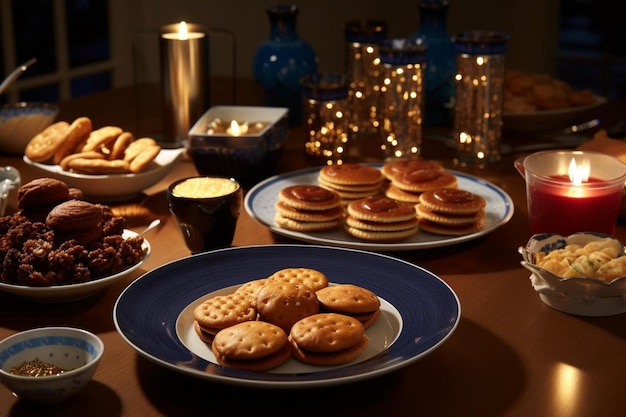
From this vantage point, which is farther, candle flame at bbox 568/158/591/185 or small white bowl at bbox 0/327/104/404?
candle flame at bbox 568/158/591/185

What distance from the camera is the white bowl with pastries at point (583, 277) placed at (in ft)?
3.94

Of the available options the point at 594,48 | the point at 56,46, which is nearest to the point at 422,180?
the point at 56,46

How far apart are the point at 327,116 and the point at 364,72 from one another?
0.27 m

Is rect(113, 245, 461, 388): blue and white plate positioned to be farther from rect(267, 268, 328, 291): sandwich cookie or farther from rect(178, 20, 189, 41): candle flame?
rect(178, 20, 189, 41): candle flame

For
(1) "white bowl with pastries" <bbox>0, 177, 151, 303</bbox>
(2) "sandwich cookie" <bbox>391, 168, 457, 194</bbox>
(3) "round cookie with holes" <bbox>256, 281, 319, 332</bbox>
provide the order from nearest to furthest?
(3) "round cookie with holes" <bbox>256, 281, 319, 332</bbox> → (1) "white bowl with pastries" <bbox>0, 177, 151, 303</bbox> → (2) "sandwich cookie" <bbox>391, 168, 457, 194</bbox>

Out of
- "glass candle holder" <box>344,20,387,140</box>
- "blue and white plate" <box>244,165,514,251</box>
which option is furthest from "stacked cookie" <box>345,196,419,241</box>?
"glass candle holder" <box>344,20,387,140</box>

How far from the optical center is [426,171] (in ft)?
5.25

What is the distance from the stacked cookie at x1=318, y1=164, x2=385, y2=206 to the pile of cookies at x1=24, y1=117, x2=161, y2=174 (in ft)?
1.05

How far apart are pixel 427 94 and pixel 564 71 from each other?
261cm

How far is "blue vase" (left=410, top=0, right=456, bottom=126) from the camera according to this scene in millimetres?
2111

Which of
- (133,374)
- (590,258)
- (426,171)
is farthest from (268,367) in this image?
(426,171)

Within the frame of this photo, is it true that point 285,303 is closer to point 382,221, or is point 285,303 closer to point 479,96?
point 382,221

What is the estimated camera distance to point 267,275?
50.5 inches

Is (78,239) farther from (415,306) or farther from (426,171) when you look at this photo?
(426,171)
